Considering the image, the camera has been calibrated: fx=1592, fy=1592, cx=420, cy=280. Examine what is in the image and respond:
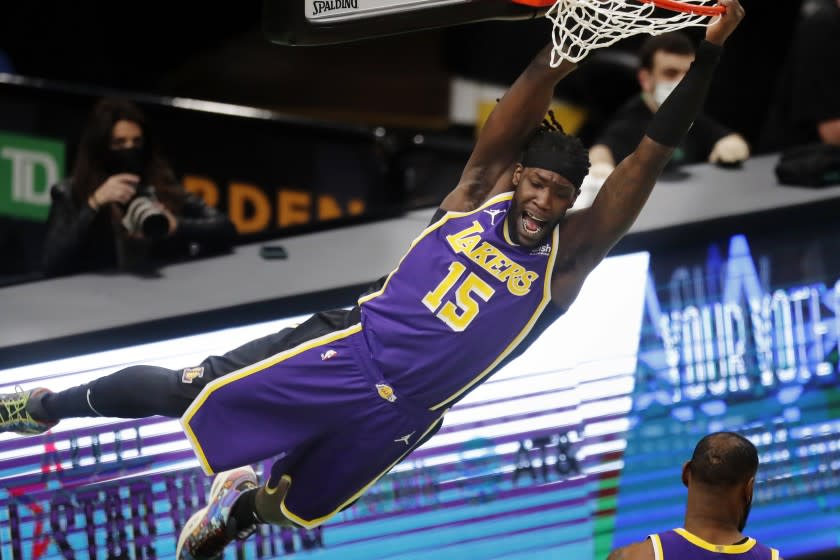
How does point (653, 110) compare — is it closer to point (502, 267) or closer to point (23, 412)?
point (502, 267)

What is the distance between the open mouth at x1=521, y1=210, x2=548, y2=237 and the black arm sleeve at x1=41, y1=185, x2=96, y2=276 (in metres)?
1.82

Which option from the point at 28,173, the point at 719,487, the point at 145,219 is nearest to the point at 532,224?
the point at 719,487

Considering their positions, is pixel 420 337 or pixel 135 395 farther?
pixel 135 395

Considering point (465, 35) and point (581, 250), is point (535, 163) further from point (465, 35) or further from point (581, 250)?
point (465, 35)

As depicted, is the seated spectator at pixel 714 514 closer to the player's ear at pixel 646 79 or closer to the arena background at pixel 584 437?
the arena background at pixel 584 437


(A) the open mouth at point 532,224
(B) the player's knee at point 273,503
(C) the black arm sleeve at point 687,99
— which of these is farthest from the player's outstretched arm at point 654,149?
(B) the player's knee at point 273,503

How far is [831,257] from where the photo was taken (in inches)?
231

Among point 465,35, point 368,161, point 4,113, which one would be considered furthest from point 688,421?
point 465,35

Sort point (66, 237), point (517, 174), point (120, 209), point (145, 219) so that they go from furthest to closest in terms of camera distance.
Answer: point (66, 237) < point (120, 209) < point (145, 219) < point (517, 174)

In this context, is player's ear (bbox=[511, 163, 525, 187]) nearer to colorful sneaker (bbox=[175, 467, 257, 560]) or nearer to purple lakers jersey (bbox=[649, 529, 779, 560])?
purple lakers jersey (bbox=[649, 529, 779, 560])

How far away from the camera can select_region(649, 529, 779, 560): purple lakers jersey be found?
3914 millimetres

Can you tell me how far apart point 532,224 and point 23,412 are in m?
1.69

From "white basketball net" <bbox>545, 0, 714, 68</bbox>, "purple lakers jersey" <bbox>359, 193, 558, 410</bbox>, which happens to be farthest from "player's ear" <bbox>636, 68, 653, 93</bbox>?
"purple lakers jersey" <bbox>359, 193, 558, 410</bbox>

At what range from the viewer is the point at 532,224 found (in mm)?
4590
